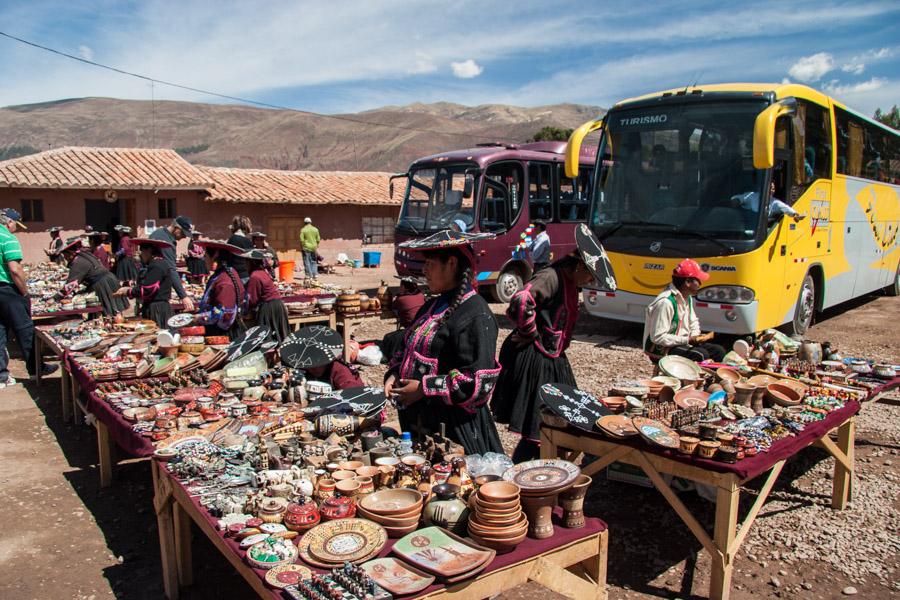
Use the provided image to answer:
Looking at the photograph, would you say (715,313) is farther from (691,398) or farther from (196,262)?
(196,262)

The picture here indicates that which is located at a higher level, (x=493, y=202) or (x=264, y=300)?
(x=493, y=202)

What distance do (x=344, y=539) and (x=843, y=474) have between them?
400 centimetres

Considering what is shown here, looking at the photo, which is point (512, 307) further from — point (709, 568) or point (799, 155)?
point (799, 155)

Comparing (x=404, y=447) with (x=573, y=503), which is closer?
(x=573, y=503)

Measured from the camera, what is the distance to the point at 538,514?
8.95ft

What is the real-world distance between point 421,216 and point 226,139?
11088 cm

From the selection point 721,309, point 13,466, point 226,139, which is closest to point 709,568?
point 721,309

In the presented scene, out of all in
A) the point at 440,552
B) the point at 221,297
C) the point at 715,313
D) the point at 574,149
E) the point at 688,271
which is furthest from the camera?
the point at 574,149

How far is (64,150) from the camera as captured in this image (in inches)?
867

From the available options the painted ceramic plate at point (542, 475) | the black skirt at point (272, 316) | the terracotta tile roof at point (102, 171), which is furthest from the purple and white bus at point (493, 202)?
the terracotta tile roof at point (102, 171)

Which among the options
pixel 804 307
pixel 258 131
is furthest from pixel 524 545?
pixel 258 131

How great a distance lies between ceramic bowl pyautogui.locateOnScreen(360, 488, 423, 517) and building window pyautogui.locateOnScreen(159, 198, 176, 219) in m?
20.7

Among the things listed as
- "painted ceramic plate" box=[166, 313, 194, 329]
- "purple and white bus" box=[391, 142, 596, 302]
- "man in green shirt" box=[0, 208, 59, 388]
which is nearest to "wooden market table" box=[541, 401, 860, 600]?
"painted ceramic plate" box=[166, 313, 194, 329]

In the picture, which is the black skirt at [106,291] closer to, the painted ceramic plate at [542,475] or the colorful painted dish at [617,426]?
the colorful painted dish at [617,426]
